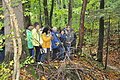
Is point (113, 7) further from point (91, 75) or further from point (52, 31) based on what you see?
point (91, 75)

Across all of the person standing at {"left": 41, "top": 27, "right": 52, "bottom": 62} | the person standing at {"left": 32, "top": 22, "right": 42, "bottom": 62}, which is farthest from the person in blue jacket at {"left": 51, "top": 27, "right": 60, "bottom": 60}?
the person standing at {"left": 32, "top": 22, "right": 42, "bottom": 62}

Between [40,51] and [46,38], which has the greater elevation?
[46,38]

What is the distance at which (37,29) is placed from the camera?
11461 millimetres

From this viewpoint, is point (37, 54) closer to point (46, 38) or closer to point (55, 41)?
point (46, 38)

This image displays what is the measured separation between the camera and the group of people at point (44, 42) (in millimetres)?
11442

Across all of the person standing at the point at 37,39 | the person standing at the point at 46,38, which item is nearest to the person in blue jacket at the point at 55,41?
the person standing at the point at 46,38

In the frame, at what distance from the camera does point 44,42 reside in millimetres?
12477

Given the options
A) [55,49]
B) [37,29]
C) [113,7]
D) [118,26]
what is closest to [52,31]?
[55,49]

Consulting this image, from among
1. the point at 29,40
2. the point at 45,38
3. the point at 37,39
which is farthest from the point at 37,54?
the point at 29,40

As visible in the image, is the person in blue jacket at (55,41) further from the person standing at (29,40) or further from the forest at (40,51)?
the person standing at (29,40)

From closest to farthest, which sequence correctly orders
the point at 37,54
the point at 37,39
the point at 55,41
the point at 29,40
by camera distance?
the point at 29,40 → the point at 37,39 → the point at 37,54 → the point at 55,41

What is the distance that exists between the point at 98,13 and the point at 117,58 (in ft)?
27.5

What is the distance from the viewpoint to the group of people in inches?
450

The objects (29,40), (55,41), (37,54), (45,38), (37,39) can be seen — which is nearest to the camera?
(29,40)
